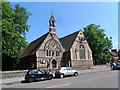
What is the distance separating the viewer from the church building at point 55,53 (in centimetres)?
3866

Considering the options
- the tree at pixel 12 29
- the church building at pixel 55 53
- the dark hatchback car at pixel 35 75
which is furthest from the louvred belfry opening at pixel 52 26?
the dark hatchback car at pixel 35 75

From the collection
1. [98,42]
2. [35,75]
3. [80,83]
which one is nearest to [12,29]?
[35,75]

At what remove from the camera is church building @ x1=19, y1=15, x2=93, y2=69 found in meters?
38.7

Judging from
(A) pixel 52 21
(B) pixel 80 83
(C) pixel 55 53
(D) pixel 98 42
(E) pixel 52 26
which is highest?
(A) pixel 52 21

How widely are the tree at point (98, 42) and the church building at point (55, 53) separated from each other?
7.45 meters

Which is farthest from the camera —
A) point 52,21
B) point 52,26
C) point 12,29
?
point 52,21

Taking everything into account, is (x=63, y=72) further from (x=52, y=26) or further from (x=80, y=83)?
(x=52, y=26)

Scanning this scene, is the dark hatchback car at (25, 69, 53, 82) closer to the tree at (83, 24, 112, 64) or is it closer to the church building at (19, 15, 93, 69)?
the church building at (19, 15, 93, 69)

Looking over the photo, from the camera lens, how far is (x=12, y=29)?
27.7m

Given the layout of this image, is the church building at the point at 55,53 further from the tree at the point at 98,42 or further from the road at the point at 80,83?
the road at the point at 80,83

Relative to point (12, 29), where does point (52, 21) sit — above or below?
above

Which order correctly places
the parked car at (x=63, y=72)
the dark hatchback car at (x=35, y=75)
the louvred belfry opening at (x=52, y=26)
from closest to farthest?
the dark hatchback car at (x=35, y=75) < the parked car at (x=63, y=72) < the louvred belfry opening at (x=52, y=26)

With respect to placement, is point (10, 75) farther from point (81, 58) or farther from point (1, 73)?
point (81, 58)

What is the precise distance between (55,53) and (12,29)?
16209 mm
